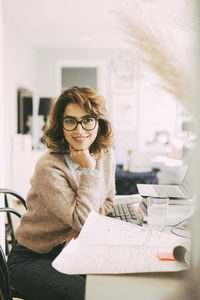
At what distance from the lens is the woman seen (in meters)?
1.10

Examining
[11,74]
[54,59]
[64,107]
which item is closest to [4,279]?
[64,107]

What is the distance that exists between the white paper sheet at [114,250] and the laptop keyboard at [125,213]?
297mm

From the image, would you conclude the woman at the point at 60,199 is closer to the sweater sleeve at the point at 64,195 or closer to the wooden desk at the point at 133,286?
the sweater sleeve at the point at 64,195

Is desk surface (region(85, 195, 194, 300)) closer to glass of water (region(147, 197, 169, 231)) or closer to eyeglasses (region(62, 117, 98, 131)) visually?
glass of water (region(147, 197, 169, 231))

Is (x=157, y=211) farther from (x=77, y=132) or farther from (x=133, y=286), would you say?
(x=133, y=286)

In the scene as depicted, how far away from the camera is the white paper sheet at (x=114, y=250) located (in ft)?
2.29

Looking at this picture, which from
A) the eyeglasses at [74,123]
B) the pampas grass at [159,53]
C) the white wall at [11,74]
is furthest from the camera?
the white wall at [11,74]

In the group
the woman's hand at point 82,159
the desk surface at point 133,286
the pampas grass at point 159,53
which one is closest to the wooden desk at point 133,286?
the desk surface at point 133,286

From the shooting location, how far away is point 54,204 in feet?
3.86

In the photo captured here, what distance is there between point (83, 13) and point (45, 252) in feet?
13.1

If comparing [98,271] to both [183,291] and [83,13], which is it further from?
[83,13]

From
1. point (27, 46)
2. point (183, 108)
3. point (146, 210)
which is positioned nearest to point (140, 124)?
point (27, 46)

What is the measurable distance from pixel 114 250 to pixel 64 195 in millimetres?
459

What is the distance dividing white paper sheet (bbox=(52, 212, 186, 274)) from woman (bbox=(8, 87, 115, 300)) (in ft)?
0.81
